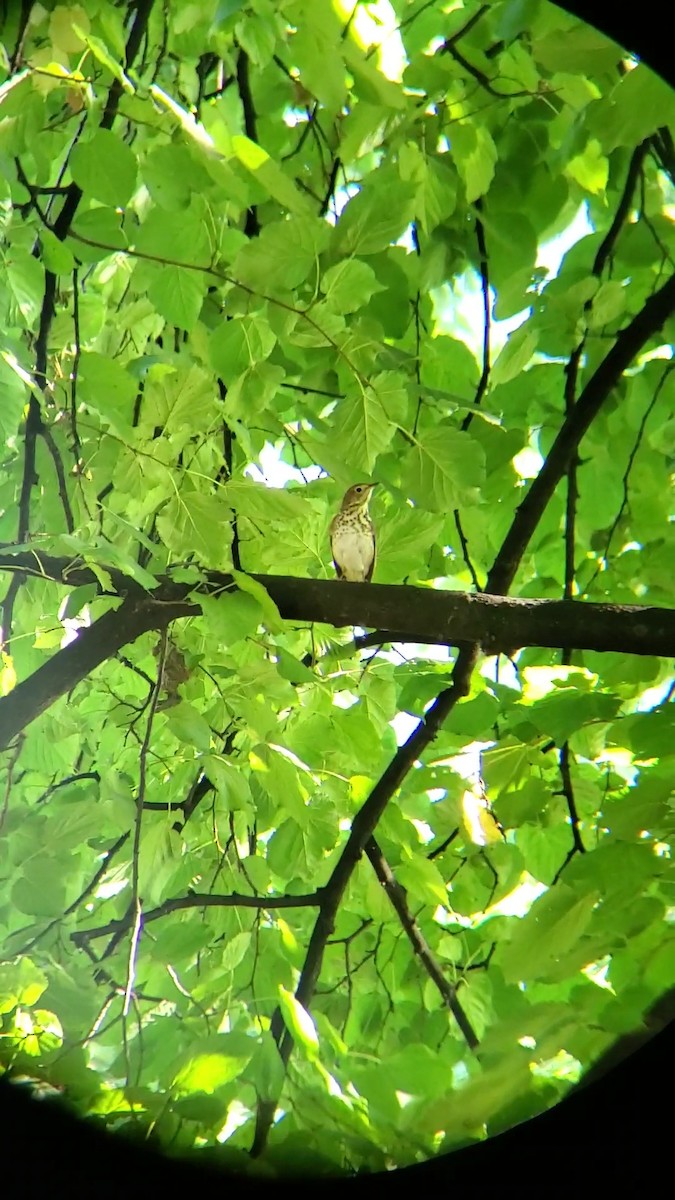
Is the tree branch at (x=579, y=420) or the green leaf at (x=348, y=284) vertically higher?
the tree branch at (x=579, y=420)

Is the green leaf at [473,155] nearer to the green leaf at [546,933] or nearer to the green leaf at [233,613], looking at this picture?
the green leaf at [233,613]

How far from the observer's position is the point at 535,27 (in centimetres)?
72

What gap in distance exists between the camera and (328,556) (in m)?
1.26

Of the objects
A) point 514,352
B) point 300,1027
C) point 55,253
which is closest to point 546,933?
point 300,1027

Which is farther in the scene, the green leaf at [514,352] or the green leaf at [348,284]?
the green leaf at [514,352]

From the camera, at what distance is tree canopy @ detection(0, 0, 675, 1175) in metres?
0.64

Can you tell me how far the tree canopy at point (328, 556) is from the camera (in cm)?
64

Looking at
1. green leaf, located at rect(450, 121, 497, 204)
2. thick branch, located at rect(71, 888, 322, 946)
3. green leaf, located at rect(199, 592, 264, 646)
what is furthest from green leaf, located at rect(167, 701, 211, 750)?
green leaf, located at rect(450, 121, 497, 204)

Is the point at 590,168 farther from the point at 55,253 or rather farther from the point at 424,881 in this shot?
the point at 424,881

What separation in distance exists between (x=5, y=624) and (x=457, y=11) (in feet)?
2.88

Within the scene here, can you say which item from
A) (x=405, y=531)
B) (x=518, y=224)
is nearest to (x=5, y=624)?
(x=405, y=531)

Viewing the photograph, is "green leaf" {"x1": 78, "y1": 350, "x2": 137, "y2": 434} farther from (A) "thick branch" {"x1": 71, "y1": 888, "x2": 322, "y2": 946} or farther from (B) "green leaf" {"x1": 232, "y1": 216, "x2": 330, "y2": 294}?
(A) "thick branch" {"x1": 71, "y1": 888, "x2": 322, "y2": 946}

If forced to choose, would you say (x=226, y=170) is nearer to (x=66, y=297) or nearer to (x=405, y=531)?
(x=405, y=531)

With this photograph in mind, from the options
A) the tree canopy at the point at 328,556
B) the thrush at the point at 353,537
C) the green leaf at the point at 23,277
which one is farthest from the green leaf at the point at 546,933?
the thrush at the point at 353,537
